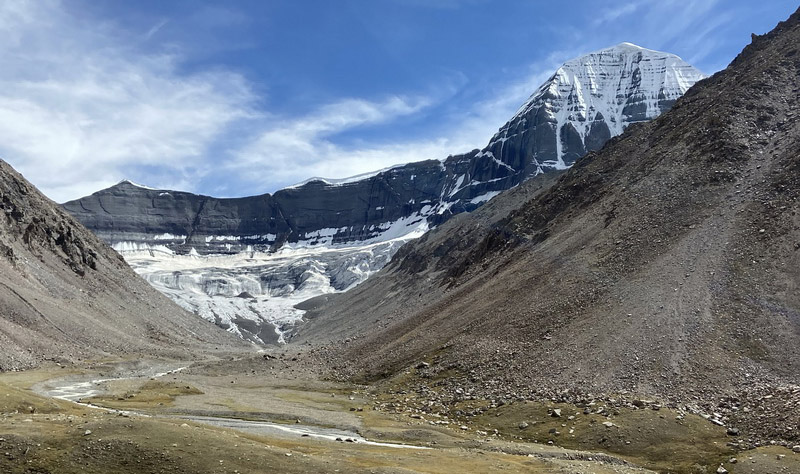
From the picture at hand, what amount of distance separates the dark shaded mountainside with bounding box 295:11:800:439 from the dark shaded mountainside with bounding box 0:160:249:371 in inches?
1951

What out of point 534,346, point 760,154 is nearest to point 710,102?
point 760,154

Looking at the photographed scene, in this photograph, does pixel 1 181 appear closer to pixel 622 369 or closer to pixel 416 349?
pixel 416 349

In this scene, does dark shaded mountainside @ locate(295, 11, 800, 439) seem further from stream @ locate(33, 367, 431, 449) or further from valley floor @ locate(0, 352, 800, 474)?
stream @ locate(33, 367, 431, 449)

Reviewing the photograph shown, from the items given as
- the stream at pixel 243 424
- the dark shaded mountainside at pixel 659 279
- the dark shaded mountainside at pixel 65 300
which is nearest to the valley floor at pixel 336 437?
the stream at pixel 243 424

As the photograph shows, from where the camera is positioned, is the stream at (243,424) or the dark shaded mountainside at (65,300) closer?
the stream at (243,424)

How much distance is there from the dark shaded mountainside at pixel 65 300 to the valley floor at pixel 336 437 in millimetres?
35122

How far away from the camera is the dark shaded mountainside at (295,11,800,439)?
58.2 meters

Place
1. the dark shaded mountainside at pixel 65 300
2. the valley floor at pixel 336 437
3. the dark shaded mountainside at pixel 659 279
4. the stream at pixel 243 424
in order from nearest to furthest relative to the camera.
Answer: the valley floor at pixel 336 437 → the stream at pixel 243 424 → the dark shaded mountainside at pixel 659 279 → the dark shaded mountainside at pixel 65 300

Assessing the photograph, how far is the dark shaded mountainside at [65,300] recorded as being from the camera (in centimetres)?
11088

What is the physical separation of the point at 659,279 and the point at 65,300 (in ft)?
410

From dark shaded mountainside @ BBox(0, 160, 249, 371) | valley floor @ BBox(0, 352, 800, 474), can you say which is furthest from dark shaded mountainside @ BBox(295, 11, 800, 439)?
dark shaded mountainside @ BBox(0, 160, 249, 371)

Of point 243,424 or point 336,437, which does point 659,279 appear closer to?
point 336,437

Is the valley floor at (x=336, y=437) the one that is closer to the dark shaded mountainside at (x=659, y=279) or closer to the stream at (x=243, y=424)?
the stream at (x=243, y=424)

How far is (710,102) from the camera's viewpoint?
11831 centimetres
